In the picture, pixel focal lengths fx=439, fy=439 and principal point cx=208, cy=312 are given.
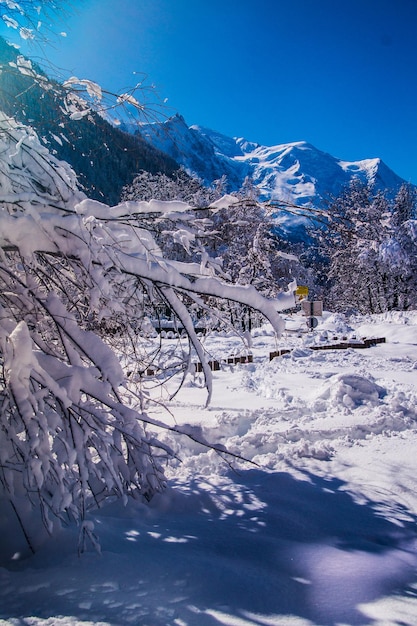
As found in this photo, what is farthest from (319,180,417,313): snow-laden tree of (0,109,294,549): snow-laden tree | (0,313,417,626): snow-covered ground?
(0,109,294,549): snow-laden tree

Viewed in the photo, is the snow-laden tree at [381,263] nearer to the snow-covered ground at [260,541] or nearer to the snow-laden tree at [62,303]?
the snow-covered ground at [260,541]

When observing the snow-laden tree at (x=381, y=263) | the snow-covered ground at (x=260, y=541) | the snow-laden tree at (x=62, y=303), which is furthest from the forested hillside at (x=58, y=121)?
the snow-laden tree at (x=381, y=263)

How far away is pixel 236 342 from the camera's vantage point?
1313cm

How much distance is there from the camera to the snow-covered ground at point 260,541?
63.0 inches

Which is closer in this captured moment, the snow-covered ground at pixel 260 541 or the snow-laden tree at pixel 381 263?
the snow-covered ground at pixel 260 541

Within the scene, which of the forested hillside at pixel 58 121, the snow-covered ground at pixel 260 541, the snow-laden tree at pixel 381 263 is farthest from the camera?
the snow-laden tree at pixel 381 263

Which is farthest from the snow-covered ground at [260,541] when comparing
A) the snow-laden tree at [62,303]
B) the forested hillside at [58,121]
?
the forested hillside at [58,121]

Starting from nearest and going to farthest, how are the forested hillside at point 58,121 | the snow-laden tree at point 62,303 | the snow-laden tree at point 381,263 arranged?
the snow-laden tree at point 62,303 → the forested hillside at point 58,121 → the snow-laden tree at point 381,263

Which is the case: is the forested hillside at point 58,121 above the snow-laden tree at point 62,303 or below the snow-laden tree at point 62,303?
above

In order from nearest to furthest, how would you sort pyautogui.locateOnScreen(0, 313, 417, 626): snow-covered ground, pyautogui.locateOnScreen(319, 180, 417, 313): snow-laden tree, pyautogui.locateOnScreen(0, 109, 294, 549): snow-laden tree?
1. pyautogui.locateOnScreen(0, 313, 417, 626): snow-covered ground
2. pyautogui.locateOnScreen(0, 109, 294, 549): snow-laden tree
3. pyautogui.locateOnScreen(319, 180, 417, 313): snow-laden tree

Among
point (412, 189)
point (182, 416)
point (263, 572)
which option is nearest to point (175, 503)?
point (263, 572)

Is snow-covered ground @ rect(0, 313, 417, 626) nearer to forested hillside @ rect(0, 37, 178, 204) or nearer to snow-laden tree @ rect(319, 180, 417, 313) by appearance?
forested hillside @ rect(0, 37, 178, 204)

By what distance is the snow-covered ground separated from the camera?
1600 millimetres

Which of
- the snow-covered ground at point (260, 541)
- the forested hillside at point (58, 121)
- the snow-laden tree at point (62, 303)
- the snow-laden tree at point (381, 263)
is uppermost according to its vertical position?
the snow-laden tree at point (381, 263)
